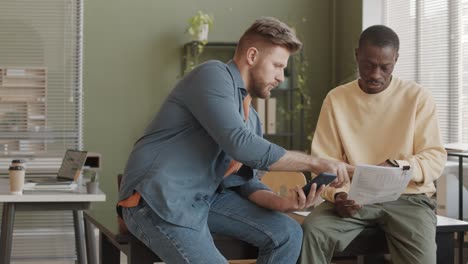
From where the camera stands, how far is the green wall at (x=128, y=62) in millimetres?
6137

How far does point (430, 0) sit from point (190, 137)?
3.45 metres

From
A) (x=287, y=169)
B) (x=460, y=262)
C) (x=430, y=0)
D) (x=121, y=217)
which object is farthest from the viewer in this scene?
(x=430, y=0)

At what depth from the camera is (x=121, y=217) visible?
2.68 metres

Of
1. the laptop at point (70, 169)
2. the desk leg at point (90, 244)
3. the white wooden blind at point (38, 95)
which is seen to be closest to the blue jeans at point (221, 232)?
the desk leg at point (90, 244)

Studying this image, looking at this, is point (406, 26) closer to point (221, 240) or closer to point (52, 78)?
point (52, 78)

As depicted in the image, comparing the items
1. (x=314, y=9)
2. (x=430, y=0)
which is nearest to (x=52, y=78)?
(x=314, y=9)

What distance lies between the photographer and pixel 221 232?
8.69ft

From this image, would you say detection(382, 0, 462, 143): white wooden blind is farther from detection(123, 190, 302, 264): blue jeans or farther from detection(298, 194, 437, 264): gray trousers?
detection(123, 190, 302, 264): blue jeans

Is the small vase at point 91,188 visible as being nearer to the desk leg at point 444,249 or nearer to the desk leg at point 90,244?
the desk leg at point 90,244

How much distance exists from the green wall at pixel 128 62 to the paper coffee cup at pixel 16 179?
2.13m

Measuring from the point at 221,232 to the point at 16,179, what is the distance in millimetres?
1684

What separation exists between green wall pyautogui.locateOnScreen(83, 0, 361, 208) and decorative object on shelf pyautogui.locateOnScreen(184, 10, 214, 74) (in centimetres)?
13

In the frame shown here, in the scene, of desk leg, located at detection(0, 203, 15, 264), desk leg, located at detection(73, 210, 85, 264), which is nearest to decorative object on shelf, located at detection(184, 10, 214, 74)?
desk leg, located at detection(73, 210, 85, 264)

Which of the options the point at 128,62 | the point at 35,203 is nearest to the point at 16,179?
the point at 35,203
